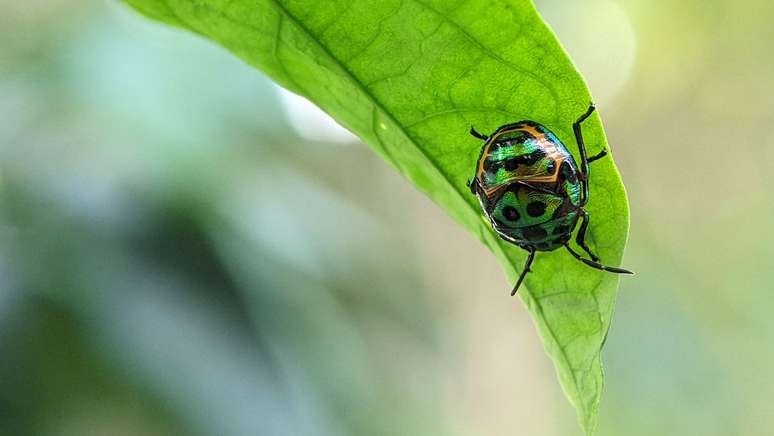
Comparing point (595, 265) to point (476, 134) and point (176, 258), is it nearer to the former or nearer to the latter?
point (476, 134)

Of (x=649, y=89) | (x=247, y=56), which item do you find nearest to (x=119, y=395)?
(x=247, y=56)

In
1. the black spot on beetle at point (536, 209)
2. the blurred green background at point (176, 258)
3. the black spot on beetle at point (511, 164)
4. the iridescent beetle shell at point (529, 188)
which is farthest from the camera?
the blurred green background at point (176, 258)

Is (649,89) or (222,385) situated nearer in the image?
(222,385)

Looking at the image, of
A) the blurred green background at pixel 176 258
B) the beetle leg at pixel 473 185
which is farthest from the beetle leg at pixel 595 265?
the blurred green background at pixel 176 258

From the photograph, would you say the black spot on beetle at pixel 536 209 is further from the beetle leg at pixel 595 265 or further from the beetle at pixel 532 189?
the beetle leg at pixel 595 265

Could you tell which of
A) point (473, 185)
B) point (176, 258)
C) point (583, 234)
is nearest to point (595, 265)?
point (583, 234)

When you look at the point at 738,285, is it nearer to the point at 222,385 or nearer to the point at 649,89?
the point at 649,89

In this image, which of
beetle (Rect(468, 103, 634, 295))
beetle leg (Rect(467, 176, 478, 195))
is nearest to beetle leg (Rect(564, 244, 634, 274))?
beetle (Rect(468, 103, 634, 295))
